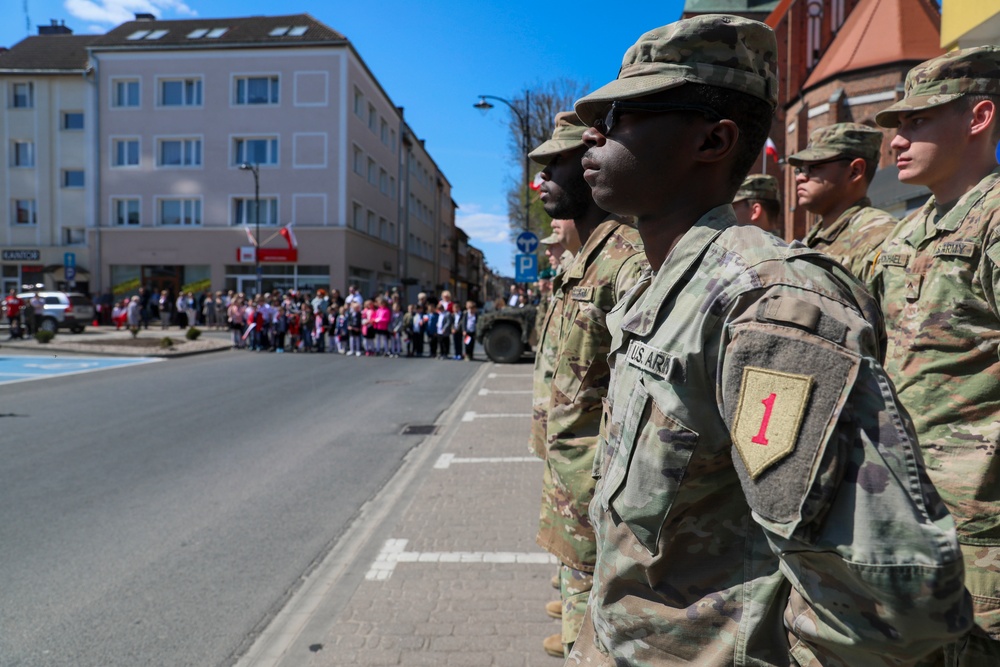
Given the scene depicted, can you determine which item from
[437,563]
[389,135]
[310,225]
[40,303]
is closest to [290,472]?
[437,563]

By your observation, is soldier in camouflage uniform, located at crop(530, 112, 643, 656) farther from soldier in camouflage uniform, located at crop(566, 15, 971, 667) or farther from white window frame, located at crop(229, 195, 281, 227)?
white window frame, located at crop(229, 195, 281, 227)

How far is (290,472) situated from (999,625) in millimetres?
6184

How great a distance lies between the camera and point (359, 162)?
4272 cm

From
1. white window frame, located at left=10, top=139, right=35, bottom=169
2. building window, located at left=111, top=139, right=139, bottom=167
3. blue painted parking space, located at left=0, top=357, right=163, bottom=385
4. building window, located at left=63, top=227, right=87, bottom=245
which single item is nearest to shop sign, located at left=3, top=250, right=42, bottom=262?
building window, located at left=63, top=227, right=87, bottom=245

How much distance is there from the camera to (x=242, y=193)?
39.1 metres

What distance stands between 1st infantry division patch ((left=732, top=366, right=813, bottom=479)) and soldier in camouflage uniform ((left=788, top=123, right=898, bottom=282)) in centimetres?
261

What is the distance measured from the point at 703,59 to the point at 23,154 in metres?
49.6

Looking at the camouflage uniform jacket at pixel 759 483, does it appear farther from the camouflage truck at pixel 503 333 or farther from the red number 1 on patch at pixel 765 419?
the camouflage truck at pixel 503 333

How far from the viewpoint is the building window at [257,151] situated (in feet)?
130

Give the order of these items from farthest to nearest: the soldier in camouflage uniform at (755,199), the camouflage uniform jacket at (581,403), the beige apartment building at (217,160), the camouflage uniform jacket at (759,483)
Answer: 1. the beige apartment building at (217,160)
2. the soldier in camouflage uniform at (755,199)
3. the camouflage uniform jacket at (581,403)
4. the camouflage uniform jacket at (759,483)

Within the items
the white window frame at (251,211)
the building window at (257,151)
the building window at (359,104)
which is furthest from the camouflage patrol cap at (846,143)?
the building window at (359,104)

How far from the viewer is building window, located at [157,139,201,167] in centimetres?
3934

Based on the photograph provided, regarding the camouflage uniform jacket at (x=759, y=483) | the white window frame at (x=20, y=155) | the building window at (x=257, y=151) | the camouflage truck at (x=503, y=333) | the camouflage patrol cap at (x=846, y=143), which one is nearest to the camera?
the camouflage uniform jacket at (x=759, y=483)

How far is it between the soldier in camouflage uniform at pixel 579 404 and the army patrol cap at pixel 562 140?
39 centimetres
